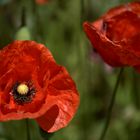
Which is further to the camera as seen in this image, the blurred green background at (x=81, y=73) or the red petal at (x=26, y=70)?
the blurred green background at (x=81, y=73)

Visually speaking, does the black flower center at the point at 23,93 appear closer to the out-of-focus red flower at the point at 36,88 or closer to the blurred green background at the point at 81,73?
the out-of-focus red flower at the point at 36,88

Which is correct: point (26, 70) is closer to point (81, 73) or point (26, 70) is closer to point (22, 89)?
point (22, 89)

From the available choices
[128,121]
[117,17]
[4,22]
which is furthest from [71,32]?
[117,17]

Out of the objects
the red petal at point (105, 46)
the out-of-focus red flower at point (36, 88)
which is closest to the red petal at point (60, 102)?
the out-of-focus red flower at point (36, 88)

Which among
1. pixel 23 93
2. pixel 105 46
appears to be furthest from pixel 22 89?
pixel 105 46

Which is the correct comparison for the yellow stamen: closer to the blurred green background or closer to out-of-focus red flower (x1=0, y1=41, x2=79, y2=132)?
out-of-focus red flower (x1=0, y1=41, x2=79, y2=132)

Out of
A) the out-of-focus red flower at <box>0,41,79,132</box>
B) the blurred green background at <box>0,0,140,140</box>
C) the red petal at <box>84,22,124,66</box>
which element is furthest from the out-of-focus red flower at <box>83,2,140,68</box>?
the blurred green background at <box>0,0,140,140</box>
